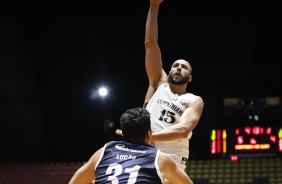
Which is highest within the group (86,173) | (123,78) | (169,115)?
(169,115)

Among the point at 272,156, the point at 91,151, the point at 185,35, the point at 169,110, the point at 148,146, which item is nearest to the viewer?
the point at 148,146

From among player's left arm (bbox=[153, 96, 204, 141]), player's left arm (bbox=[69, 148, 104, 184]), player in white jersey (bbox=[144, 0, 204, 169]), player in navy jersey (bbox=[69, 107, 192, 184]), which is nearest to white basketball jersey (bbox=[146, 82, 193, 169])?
player in white jersey (bbox=[144, 0, 204, 169])

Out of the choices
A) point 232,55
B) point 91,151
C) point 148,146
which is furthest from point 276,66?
point 148,146

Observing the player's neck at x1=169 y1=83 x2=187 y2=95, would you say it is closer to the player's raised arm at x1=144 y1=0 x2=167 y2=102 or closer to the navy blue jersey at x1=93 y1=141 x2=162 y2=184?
the player's raised arm at x1=144 y1=0 x2=167 y2=102

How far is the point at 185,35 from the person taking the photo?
11523 mm

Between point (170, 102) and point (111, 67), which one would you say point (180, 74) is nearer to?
point (170, 102)

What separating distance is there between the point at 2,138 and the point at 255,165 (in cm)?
618

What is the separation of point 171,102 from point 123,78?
26.2 feet

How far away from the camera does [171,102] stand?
4.26m

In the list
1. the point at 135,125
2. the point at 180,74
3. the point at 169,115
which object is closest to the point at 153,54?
the point at 180,74

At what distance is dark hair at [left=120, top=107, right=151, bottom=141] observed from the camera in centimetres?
296

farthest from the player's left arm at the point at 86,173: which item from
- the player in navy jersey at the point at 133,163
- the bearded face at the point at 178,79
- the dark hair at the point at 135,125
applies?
the bearded face at the point at 178,79

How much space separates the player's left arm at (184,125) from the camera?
3.64m

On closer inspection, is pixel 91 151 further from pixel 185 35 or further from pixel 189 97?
pixel 189 97
